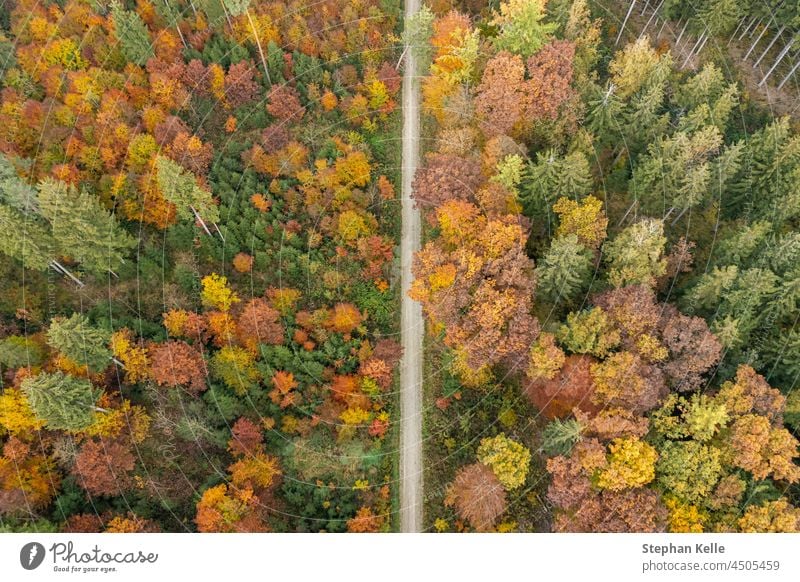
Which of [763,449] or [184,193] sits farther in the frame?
[184,193]

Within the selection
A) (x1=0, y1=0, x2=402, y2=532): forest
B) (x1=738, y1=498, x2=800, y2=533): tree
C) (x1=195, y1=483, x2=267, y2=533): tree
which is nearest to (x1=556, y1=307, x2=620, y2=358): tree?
(x1=738, y1=498, x2=800, y2=533): tree

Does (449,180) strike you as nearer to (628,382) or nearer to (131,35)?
(628,382)

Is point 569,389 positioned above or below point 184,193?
above

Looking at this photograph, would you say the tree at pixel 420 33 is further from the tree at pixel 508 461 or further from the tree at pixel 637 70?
the tree at pixel 508 461

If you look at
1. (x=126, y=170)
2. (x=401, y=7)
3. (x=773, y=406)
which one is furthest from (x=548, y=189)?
(x=126, y=170)

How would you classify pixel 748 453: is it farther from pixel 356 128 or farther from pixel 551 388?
pixel 356 128

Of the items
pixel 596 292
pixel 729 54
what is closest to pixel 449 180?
pixel 596 292

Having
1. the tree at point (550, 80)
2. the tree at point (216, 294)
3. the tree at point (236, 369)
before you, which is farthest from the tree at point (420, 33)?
the tree at point (236, 369)
